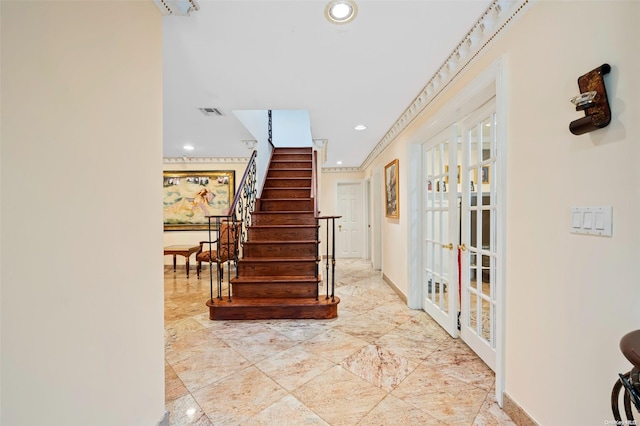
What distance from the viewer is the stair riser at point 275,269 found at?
3457mm

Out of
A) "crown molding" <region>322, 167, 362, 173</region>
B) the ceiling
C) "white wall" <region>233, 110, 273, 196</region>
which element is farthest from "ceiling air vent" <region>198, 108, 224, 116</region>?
"crown molding" <region>322, 167, 362, 173</region>

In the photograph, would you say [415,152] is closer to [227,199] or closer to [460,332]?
[460,332]

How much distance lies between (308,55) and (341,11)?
491mm

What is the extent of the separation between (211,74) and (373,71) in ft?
4.38

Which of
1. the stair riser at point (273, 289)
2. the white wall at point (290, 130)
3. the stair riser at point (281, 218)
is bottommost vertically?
the stair riser at point (273, 289)

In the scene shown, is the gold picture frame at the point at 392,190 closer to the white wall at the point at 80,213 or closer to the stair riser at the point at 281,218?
the stair riser at the point at 281,218

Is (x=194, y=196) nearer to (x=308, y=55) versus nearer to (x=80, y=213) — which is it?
(x=308, y=55)

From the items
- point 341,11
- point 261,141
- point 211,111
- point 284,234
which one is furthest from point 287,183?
point 341,11

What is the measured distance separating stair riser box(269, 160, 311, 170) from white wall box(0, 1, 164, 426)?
3.85 m

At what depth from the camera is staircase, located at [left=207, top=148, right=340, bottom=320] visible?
3045 millimetres

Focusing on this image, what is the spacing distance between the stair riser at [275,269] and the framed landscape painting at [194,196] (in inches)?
121

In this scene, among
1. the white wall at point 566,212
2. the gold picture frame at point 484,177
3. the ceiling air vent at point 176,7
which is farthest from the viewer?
the gold picture frame at point 484,177

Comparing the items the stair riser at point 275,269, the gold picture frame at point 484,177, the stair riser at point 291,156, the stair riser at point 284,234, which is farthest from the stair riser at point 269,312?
the stair riser at point 291,156

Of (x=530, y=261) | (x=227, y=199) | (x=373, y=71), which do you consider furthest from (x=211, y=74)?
A: (x=227, y=199)
